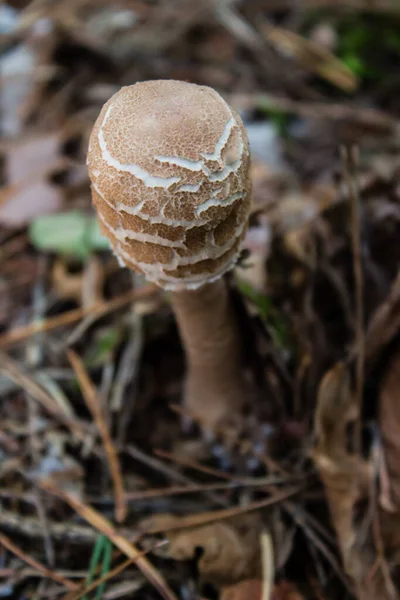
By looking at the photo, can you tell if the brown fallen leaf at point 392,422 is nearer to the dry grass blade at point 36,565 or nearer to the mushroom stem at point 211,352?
the mushroom stem at point 211,352

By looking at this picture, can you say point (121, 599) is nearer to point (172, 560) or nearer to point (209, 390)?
point (172, 560)

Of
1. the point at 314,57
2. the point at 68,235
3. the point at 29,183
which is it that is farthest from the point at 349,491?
the point at 314,57

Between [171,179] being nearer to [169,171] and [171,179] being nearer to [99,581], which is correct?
[169,171]

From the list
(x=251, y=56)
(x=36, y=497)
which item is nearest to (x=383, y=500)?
(x=36, y=497)

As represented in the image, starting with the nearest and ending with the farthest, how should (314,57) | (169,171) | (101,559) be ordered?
(169,171) < (101,559) < (314,57)

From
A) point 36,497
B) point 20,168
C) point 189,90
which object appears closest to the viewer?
point 189,90

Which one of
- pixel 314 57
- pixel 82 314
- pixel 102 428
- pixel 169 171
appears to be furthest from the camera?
pixel 314 57

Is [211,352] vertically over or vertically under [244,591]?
over
